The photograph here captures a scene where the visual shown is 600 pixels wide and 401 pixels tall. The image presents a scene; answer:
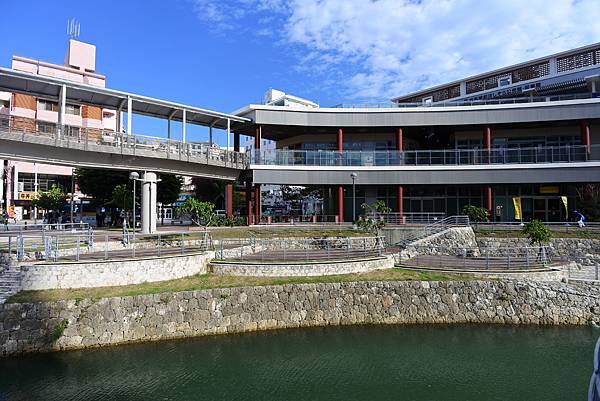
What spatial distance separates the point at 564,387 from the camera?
12.1 m

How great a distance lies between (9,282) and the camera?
1498cm

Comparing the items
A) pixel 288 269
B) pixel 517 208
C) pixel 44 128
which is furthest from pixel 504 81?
pixel 44 128

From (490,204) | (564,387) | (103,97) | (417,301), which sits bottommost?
(564,387)

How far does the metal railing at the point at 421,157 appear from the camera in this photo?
3394 cm

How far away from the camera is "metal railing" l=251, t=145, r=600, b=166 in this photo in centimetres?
3394

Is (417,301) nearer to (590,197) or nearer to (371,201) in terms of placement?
(371,201)

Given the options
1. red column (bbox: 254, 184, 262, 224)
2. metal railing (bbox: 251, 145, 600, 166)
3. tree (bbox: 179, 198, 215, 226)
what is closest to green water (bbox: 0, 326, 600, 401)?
tree (bbox: 179, 198, 215, 226)

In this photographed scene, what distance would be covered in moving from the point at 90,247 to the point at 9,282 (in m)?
4.77

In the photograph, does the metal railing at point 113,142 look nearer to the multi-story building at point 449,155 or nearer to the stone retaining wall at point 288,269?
the multi-story building at point 449,155

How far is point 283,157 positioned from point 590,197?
25.6 metres

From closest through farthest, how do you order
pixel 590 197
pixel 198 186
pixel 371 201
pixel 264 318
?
pixel 264 318, pixel 590 197, pixel 371 201, pixel 198 186

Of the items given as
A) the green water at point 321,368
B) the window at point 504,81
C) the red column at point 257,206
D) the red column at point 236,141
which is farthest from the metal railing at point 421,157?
the window at point 504,81

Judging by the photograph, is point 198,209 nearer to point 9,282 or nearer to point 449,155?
point 9,282

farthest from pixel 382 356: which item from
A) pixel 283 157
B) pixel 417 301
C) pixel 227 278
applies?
pixel 283 157
